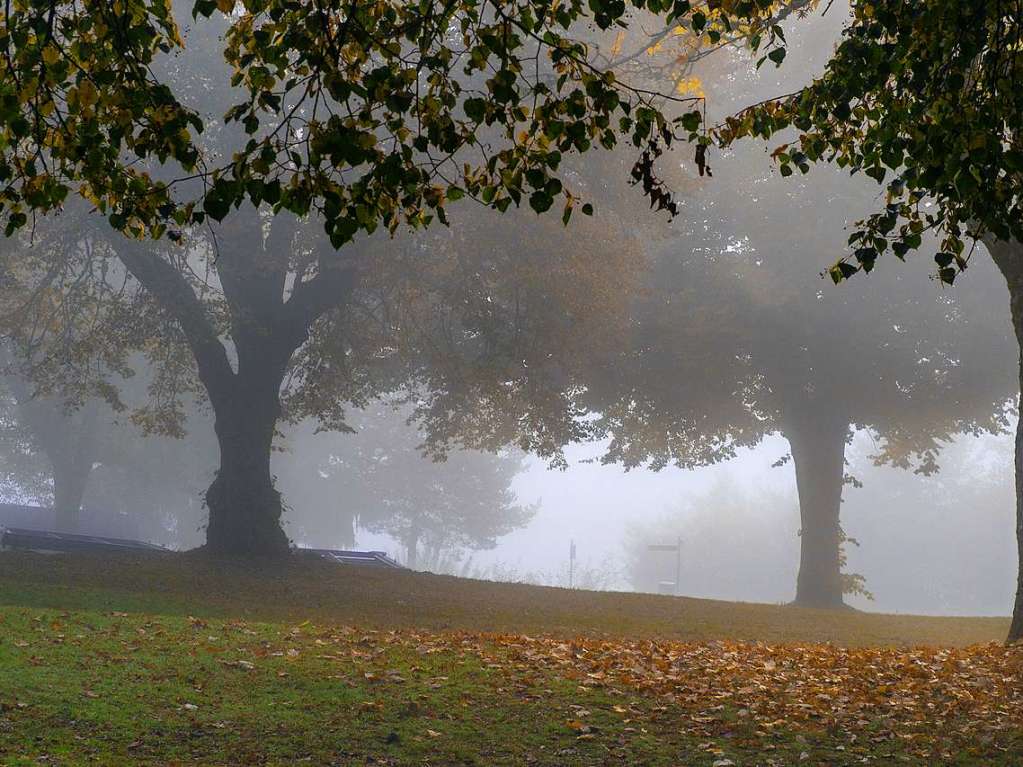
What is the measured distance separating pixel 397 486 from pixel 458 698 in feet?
201

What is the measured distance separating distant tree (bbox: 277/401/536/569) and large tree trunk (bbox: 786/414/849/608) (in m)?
33.7

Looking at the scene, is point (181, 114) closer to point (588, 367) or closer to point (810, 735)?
point (810, 735)

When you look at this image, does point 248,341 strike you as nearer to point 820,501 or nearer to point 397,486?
point 820,501

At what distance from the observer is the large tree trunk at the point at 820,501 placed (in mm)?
31938

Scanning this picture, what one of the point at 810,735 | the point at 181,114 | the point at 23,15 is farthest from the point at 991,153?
the point at 23,15

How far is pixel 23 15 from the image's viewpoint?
22.4ft

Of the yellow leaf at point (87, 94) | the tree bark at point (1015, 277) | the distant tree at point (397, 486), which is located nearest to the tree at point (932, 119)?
the yellow leaf at point (87, 94)

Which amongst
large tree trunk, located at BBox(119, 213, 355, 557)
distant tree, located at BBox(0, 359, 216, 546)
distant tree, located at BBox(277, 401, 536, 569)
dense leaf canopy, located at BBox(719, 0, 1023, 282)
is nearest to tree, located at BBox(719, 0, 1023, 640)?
dense leaf canopy, located at BBox(719, 0, 1023, 282)

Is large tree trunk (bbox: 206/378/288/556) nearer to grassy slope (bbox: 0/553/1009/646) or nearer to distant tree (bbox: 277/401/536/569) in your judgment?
grassy slope (bbox: 0/553/1009/646)

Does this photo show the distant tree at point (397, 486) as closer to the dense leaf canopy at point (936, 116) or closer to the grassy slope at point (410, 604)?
the grassy slope at point (410, 604)

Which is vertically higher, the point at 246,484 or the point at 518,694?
the point at 246,484

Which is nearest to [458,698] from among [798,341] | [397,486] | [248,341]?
[248,341]

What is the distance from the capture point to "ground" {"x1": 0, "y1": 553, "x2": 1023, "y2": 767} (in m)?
7.68

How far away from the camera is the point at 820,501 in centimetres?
3269
